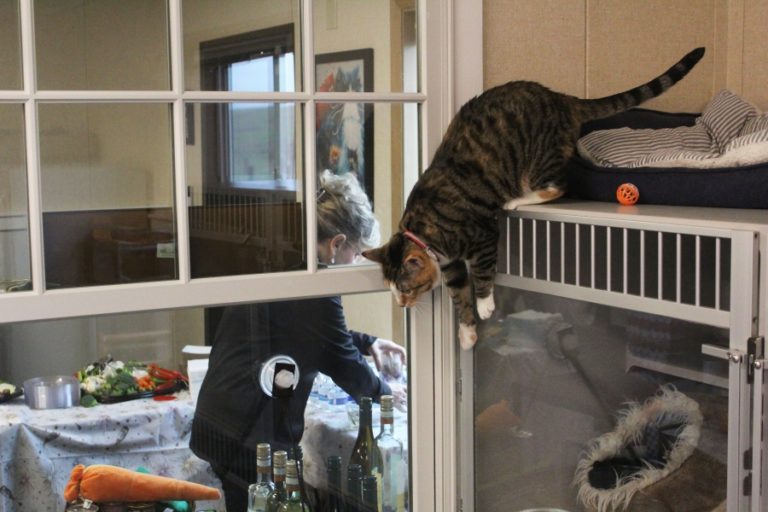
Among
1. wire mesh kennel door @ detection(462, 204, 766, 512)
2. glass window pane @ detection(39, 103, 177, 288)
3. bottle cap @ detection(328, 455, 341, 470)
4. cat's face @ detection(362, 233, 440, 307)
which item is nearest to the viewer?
wire mesh kennel door @ detection(462, 204, 766, 512)

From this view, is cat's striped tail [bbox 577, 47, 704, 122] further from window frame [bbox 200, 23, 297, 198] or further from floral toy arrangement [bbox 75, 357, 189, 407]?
floral toy arrangement [bbox 75, 357, 189, 407]

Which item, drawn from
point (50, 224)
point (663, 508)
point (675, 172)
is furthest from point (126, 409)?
point (675, 172)

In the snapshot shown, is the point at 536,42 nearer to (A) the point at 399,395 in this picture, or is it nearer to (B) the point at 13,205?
(A) the point at 399,395

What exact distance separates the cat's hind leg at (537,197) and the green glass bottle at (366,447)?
55 centimetres

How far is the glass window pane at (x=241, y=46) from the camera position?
175 cm

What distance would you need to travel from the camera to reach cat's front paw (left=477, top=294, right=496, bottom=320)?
6.21 ft

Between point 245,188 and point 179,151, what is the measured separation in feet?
0.50

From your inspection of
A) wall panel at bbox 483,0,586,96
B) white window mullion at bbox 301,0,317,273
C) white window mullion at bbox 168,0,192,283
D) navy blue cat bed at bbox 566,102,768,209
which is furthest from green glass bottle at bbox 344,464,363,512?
wall panel at bbox 483,0,586,96

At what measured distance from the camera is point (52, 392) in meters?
1.74

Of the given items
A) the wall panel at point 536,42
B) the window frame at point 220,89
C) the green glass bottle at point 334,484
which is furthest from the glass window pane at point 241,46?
the green glass bottle at point 334,484

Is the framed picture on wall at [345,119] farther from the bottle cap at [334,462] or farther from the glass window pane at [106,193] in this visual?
the bottle cap at [334,462]

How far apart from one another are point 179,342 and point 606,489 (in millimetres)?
851

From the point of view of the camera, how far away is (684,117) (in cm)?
224

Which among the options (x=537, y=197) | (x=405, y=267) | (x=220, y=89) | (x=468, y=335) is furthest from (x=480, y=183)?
(x=220, y=89)
